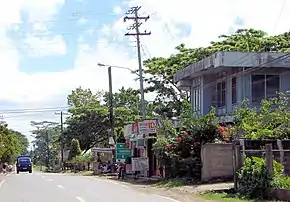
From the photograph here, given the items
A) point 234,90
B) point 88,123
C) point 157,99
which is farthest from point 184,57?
point 88,123

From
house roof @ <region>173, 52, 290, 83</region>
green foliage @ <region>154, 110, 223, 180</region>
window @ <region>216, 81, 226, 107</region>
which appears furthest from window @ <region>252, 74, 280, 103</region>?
green foliage @ <region>154, 110, 223, 180</region>

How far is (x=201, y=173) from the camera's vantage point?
30906mm

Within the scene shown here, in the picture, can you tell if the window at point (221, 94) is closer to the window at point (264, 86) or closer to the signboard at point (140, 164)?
the window at point (264, 86)

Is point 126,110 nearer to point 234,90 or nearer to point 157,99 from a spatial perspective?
point 157,99

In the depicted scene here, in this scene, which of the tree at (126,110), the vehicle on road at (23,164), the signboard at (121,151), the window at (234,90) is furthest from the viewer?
the vehicle on road at (23,164)

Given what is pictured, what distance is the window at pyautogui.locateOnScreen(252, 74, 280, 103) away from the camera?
3613 cm

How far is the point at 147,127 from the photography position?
42.2 m

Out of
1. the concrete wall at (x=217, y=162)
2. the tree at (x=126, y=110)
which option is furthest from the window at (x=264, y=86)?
the tree at (x=126, y=110)

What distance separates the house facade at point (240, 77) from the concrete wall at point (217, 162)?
6.38m

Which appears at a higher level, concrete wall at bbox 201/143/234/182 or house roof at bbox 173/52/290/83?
house roof at bbox 173/52/290/83

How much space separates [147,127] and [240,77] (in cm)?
884

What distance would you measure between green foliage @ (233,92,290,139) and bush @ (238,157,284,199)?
526 cm

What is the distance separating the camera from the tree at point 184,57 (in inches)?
1903

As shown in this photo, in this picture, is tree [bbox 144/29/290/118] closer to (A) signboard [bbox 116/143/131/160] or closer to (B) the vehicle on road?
(A) signboard [bbox 116/143/131/160]
